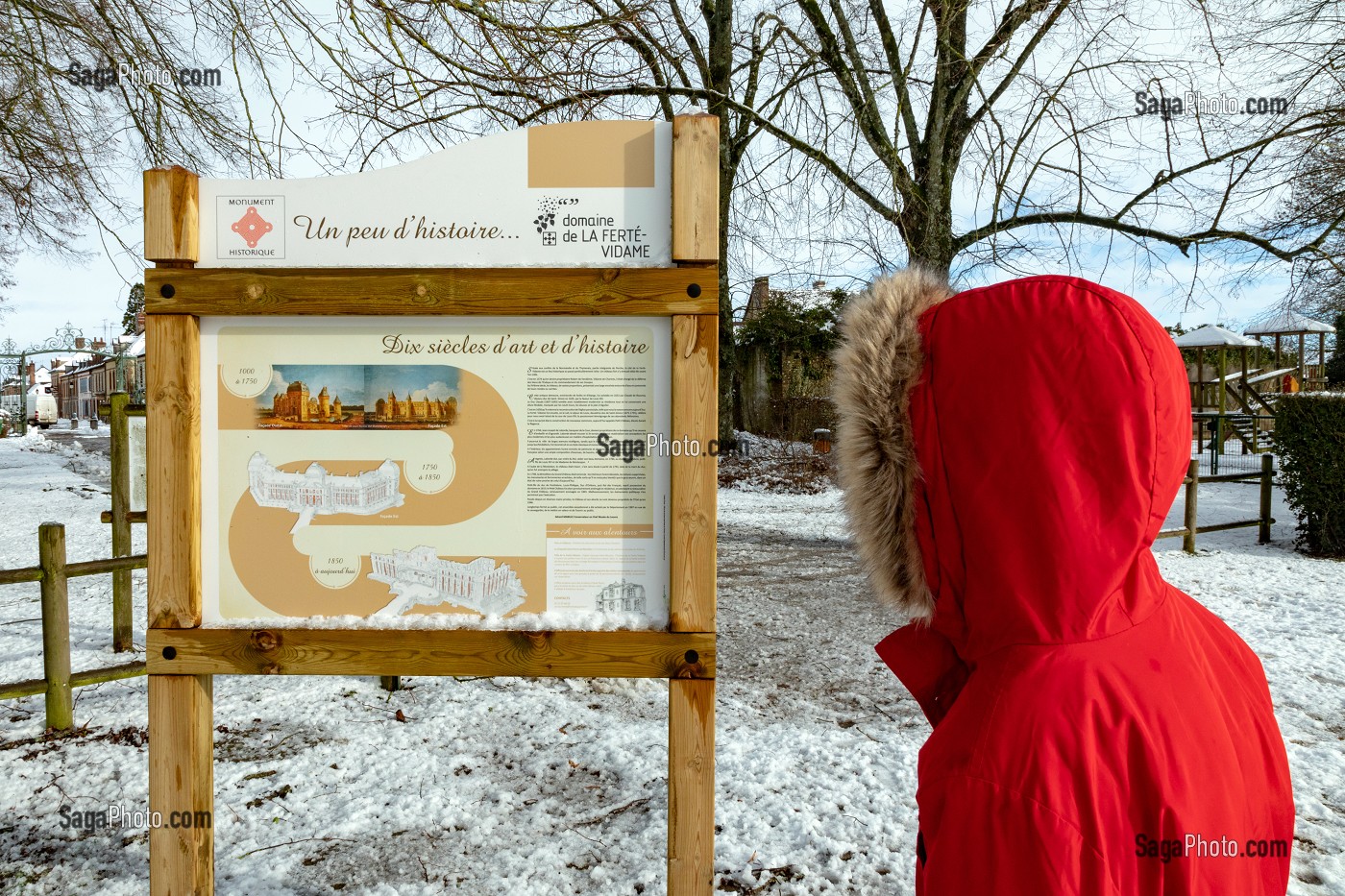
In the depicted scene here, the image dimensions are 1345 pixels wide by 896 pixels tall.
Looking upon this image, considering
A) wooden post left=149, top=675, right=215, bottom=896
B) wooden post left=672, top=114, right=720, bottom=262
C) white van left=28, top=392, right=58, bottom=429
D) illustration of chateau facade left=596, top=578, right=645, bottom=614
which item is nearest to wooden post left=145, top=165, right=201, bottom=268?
wooden post left=149, top=675, right=215, bottom=896

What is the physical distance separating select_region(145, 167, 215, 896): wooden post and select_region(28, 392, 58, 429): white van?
56.3m

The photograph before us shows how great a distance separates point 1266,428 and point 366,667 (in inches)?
1197

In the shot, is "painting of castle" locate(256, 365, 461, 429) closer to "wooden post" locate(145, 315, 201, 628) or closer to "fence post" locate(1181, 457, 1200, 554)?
"wooden post" locate(145, 315, 201, 628)

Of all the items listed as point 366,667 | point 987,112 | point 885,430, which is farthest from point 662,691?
point 987,112

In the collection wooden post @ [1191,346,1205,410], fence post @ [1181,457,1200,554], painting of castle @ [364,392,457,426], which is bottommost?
fence post @ [1181,457,1200,554]

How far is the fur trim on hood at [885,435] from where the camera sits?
1327 mm

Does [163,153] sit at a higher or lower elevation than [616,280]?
higher

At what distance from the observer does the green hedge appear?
8320 mm

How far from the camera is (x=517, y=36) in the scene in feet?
13.0

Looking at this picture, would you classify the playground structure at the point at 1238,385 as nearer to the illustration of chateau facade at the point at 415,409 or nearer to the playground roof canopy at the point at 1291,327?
the playground roof canopy at the point at 1291,327

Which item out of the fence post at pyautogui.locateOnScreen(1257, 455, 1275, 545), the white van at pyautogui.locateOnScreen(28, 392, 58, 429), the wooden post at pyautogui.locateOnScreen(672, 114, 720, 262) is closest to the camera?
the wooden post at pyautogui.locateOnScreen(672, 114, 720, 262)

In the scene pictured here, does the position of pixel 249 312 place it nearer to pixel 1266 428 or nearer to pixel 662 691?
pixel 662 691

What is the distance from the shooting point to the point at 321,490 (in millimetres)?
1997

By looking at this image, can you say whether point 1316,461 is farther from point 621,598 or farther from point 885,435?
point 885,435
